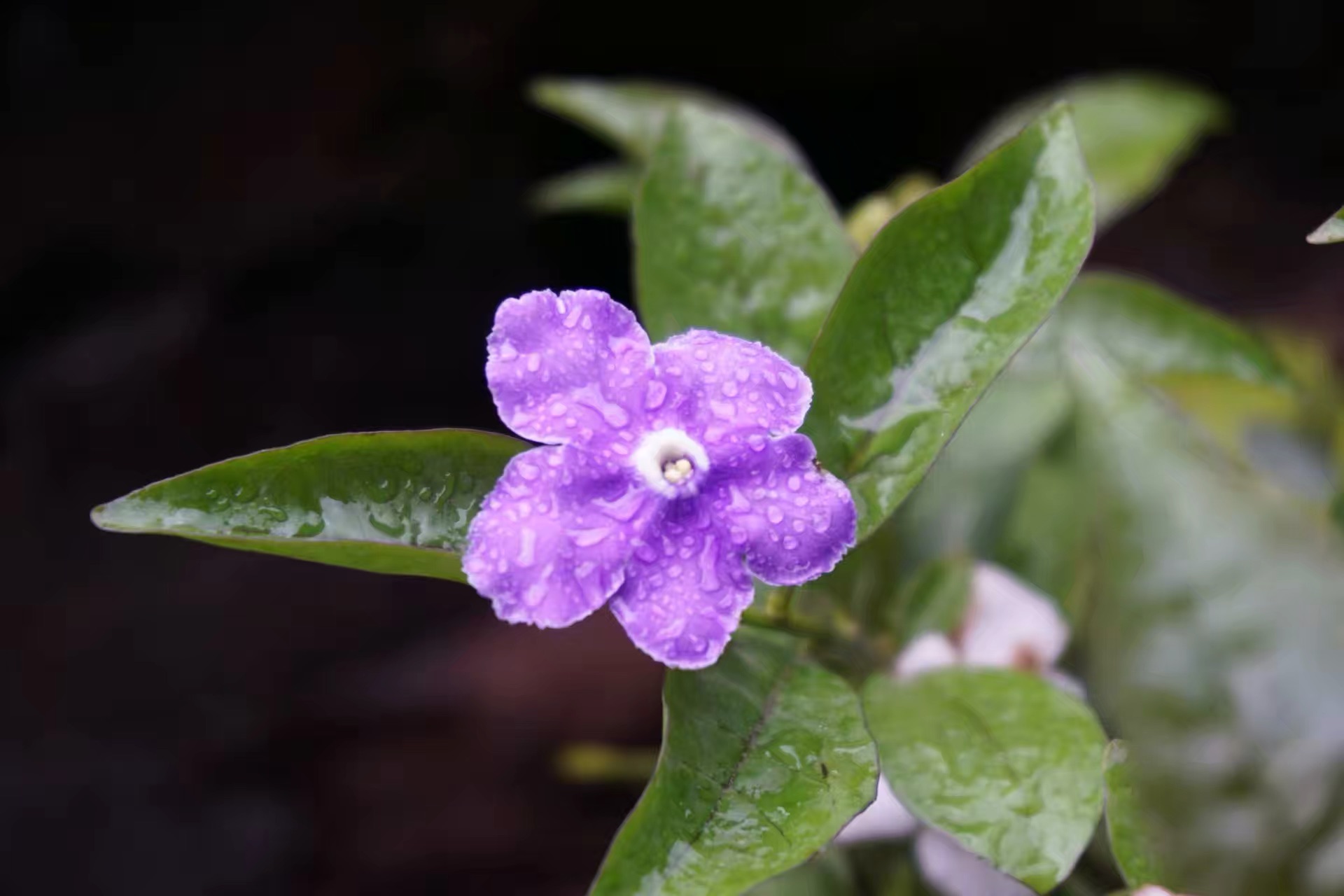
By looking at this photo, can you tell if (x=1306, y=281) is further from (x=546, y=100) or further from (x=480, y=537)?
(x=480, y=537)

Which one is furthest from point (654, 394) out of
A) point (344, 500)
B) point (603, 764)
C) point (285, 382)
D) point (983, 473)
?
point (285, 382)

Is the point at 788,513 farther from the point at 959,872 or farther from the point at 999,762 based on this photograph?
the point at 959,872

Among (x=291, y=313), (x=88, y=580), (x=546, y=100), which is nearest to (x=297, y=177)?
(x=291, y=313)

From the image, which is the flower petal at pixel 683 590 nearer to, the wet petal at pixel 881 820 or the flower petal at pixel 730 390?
the flower petal at pixel 730 390

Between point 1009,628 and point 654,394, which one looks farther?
point 1009,628

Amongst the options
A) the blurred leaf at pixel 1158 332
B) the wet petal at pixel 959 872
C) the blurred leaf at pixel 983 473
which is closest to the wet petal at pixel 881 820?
the wet petal at pixel 959 872

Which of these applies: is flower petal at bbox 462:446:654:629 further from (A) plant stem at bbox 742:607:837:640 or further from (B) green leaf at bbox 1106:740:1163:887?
(B) green leaf at bbox 1106:740:1163:887
